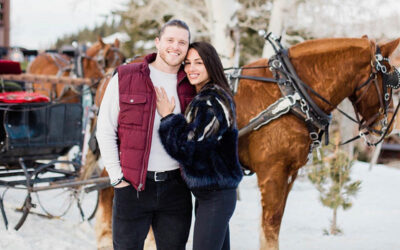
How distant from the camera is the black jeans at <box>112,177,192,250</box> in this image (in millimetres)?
2293

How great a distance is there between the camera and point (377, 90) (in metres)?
3.32

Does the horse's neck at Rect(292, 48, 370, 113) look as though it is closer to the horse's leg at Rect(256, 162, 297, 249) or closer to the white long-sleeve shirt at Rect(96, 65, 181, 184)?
the horse's leg at Rect(256, 162, 297, 249)

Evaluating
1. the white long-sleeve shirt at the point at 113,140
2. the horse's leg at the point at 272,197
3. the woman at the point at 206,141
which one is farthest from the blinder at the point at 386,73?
the white long-sleeve shirt at the point at 113,140

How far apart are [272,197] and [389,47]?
1556mm

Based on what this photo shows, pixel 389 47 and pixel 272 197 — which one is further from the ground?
pixel 389 47

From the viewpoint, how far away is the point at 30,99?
4629 mm

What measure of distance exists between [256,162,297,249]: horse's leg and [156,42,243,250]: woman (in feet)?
3.15

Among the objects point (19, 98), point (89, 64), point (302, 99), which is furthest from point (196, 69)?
point (89, 64)

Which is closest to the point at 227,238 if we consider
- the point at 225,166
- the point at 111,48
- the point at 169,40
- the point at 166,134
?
the point at 225,166

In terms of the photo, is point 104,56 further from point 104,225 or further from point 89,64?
point 104,225

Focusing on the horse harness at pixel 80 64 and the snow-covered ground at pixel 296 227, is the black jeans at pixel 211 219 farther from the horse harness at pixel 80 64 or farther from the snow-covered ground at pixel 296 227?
the horse harness at pixel 80 64

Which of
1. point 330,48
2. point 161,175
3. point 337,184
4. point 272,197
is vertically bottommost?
point 337,184

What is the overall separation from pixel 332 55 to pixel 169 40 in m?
1.65

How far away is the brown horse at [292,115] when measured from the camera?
10.6 ft
